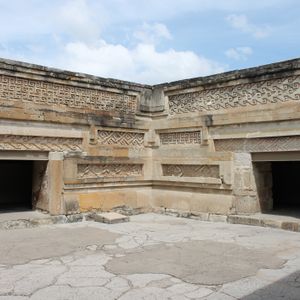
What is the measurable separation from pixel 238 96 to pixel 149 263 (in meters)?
3.79

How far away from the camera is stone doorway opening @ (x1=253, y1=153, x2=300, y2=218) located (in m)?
6.55

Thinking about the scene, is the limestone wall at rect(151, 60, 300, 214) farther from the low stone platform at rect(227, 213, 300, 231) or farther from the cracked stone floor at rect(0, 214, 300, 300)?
the cracked stone floor at rect(0, 214, 300, 300)

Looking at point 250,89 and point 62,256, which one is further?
point 250,89

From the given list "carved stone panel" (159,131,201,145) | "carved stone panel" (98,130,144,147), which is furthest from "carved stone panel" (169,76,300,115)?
"carved stone panel" (98,130,144,147)

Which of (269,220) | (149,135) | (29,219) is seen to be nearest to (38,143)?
(29,219)

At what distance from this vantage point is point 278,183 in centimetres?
874

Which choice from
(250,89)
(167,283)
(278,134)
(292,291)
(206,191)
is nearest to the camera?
(292,291)

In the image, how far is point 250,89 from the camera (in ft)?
21.7

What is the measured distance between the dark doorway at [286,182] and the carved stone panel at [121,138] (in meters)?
3.04

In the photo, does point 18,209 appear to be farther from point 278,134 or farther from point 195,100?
point 278,134

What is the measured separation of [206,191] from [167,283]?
3934 mm

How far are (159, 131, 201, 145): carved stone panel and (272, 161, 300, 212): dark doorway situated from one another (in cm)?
223

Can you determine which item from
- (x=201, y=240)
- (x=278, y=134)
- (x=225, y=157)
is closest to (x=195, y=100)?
(x=225, y=157)

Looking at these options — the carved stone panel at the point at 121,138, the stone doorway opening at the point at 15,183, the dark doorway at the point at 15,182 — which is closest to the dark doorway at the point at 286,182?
the carved stone panel at the point at 121,138
